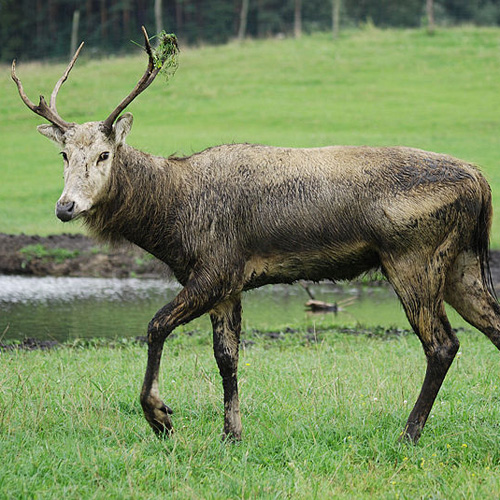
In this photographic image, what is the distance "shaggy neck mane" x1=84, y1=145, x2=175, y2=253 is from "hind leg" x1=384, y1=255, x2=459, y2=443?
170 centimetres

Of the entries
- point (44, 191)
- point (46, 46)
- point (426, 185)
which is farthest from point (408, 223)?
point (46, 46)

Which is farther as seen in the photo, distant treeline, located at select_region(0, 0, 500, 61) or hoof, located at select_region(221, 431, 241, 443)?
distant treeline, located at select_region(0, 0, 500, 61)

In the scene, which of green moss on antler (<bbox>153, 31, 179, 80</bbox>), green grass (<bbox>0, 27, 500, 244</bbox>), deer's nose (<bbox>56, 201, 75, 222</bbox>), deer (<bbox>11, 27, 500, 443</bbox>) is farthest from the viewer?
green grass (<bbox>0, 27, 500, 244</bbox>)

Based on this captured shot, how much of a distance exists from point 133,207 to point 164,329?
0.98 metres

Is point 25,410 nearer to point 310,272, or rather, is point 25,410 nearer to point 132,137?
point 310,272

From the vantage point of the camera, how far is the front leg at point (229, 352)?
5758mm

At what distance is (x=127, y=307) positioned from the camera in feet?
43.9

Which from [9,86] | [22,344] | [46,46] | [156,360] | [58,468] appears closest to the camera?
[58,468]

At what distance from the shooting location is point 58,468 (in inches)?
190

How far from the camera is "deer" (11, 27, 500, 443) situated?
566 centimetres

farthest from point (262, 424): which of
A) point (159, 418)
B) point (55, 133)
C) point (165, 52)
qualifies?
point (165, 52)

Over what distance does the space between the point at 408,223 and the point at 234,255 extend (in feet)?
4.00

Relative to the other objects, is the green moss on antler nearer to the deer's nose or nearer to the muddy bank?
the deer's nose

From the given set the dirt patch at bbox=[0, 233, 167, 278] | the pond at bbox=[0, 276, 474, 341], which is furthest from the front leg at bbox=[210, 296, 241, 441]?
the dirt patch at bbox=[0, 233, 167, 278]
